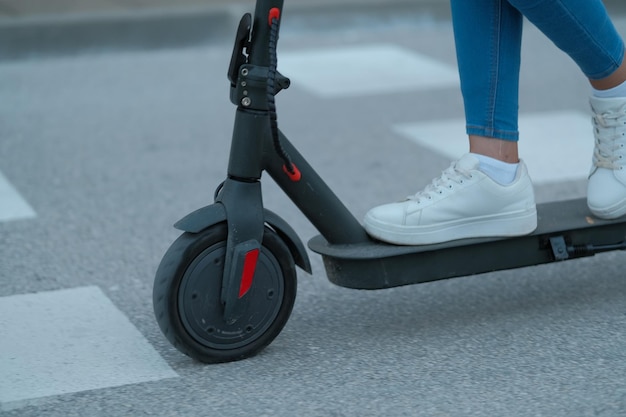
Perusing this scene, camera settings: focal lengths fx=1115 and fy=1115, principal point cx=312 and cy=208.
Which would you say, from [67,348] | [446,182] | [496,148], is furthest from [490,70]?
[67,348]

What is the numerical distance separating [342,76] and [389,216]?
3.28 metres

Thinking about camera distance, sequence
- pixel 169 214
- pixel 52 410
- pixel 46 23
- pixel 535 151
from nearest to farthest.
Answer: pixel 52 410
pixel 169 214
pixel 535 151
pixel 46 23

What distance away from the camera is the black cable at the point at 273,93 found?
2504 millimetres

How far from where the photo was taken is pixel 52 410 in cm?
241

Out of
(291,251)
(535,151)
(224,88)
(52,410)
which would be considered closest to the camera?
(52,410)

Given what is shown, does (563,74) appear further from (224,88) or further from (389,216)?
(389,216)

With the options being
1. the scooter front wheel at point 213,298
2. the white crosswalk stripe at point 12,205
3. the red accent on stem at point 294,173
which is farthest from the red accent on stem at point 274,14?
the white crosswalk stripe at point 12,205

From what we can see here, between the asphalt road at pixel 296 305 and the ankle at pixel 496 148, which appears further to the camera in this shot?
the ankle at pixel 496 148

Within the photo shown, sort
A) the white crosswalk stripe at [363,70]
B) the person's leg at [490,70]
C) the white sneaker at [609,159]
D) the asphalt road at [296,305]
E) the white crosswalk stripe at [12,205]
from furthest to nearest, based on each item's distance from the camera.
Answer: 1. the white crosswalk stripe at [363,70]
2. the white crosswalk stripe at [12,205]
3. the white sneaker at [609,159]
4. the person's leg at [490,70]
5. the asphalt road at [296,305]

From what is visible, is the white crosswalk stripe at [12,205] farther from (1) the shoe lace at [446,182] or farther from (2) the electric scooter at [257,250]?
(1) the shoe lace at [446,182]

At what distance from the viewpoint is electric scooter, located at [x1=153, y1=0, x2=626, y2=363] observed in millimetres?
2518

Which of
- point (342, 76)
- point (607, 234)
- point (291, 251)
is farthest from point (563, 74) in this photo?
point (291, 251)

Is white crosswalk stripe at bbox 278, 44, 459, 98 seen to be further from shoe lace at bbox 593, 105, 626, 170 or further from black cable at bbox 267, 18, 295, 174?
black cable at bbox 267, 18, 295, 174

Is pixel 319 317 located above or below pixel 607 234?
below
